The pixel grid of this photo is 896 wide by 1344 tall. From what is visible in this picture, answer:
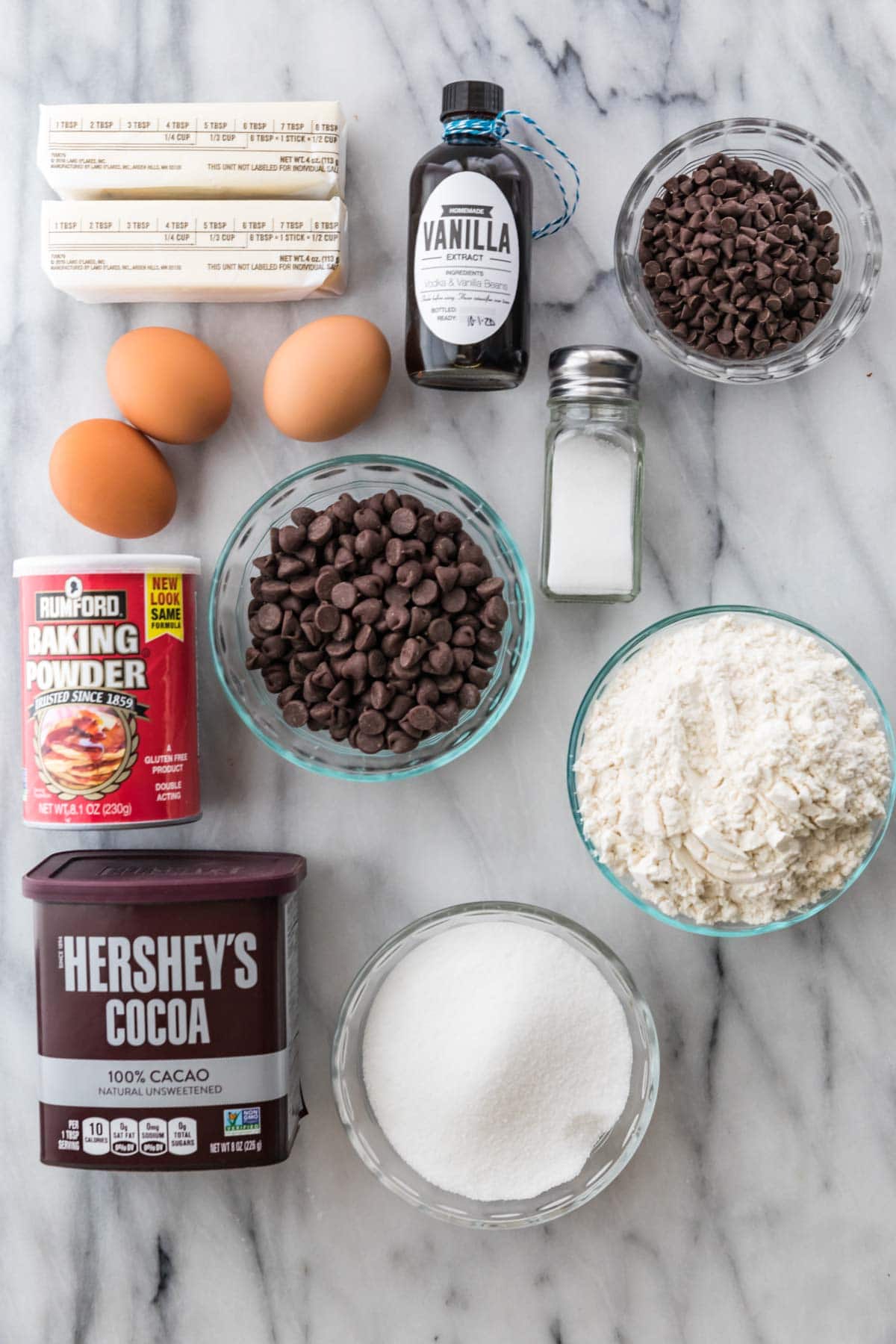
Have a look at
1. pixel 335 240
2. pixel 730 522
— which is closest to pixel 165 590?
pixel 335 240

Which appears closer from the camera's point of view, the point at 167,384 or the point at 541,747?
the point at 167,384

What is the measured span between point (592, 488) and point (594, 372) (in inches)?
4.7

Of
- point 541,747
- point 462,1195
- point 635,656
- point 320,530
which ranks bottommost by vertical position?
point 462,1195

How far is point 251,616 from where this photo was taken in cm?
103

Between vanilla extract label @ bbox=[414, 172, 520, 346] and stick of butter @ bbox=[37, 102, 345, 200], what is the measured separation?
0.14 metres

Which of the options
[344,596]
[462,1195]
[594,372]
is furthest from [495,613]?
[462,1195]

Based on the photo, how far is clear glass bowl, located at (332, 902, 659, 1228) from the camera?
1.02 m

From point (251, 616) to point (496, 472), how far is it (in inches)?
12.8

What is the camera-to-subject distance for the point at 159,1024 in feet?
3.18

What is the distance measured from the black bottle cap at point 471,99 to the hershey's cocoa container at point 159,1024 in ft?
2.64

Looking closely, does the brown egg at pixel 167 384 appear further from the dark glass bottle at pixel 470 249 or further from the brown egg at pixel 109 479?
the dark glass bottle at pixel 470 249

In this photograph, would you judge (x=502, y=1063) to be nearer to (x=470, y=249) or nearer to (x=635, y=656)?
(x=635, y=656)

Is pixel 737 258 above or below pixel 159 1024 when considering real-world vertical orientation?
above

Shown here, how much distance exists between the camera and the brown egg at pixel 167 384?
100 centimetres
